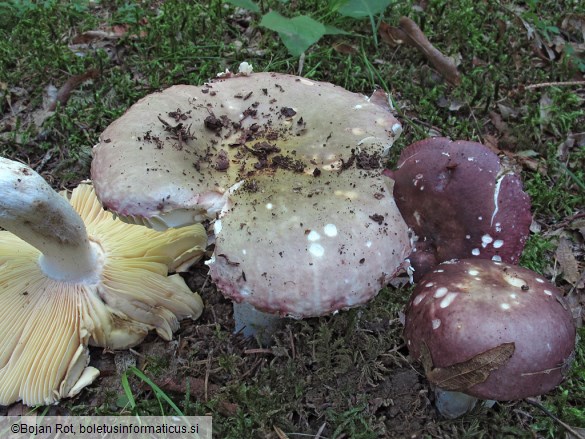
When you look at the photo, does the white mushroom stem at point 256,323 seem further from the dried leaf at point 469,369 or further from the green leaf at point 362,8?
the green leaf at point 362,8

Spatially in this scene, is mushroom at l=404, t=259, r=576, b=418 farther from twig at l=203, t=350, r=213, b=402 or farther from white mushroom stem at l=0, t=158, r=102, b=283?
white mushroom stem at l=0, t=158, r=102, b=283

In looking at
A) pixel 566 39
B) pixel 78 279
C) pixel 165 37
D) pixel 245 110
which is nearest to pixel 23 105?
pixel 165 37

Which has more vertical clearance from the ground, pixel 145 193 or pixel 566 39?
pixel 145 193

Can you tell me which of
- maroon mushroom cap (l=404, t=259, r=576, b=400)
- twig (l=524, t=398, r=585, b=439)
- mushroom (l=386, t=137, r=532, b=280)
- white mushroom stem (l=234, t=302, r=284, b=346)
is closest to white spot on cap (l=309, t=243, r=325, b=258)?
→ maroon mushroom cap (l=404, t=259, r=576, b=400)

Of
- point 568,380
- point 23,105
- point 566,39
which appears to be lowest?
point 568,380

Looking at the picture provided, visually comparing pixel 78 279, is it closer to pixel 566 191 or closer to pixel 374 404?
pixel 374 404

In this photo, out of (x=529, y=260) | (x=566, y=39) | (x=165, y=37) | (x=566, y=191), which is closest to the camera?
(x=529, y=260)
